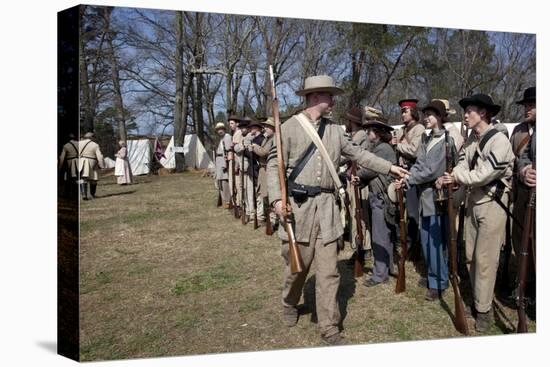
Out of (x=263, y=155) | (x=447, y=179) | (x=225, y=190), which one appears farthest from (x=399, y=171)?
(x=225, y=190)

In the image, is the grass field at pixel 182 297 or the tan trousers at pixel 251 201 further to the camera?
the tan trousers at pixel 251 201

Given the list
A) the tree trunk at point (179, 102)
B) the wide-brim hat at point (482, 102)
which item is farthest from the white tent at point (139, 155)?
the wide-brim hat at point (482, 102)

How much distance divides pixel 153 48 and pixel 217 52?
0.89 metres

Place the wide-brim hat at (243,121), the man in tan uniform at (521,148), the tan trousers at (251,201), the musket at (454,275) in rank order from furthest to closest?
the tan trousers at (251,201) → the wide-brim hat at (243,121) → the man in tan uniform at (521,148) → the musket at (454,275)

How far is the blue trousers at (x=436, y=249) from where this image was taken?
18.1 ft

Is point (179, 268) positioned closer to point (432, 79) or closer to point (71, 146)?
point (71, 146)

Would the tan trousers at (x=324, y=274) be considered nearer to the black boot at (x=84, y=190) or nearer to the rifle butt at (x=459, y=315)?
the rifle butt at (x=459, y=315)

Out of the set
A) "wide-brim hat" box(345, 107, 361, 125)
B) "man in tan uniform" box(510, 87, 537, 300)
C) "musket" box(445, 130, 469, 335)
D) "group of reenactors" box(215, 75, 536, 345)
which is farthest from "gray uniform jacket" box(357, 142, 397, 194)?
"man in tan uniform" box(510, 87, 537, 300)

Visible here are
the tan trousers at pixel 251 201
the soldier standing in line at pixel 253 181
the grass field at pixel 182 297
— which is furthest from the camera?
the tan trousers at pixel 251 201

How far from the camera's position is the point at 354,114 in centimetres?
627

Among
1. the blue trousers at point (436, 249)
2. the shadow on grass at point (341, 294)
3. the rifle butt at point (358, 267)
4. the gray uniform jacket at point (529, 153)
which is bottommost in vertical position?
the shadow on grass at point (341, 294)

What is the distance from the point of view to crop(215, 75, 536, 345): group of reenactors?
454cm

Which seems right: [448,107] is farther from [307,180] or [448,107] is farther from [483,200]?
[307,180]

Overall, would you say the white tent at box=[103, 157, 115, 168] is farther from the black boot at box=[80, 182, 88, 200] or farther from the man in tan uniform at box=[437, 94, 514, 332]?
the man in tan uniform at box=[437, 94, 514, 332]
